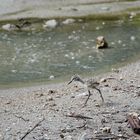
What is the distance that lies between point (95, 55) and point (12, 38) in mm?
3700

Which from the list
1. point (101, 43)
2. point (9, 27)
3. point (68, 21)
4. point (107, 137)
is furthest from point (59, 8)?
point (107, 137)

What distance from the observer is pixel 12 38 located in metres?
17.1

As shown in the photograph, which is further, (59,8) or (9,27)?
(59,8)

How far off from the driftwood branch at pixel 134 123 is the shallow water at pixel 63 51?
13.7ft

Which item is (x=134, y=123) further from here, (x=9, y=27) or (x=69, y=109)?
(x=9, y=27)

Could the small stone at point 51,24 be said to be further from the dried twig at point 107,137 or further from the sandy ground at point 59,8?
the dried twig at point 107,137

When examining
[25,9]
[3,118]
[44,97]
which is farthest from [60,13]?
[3,118]

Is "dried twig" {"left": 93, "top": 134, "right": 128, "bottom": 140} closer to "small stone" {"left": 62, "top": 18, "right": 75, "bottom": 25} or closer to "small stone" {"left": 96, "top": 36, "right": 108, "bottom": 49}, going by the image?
"small stone" {"left": 96, "top": 36, "right": 108, "bottom": 49}

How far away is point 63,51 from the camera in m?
14.9

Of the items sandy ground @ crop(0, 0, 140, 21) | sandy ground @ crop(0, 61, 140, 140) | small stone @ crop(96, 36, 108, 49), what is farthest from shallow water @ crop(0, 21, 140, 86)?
sandy ground @ crop(0, 0, 140, 21)

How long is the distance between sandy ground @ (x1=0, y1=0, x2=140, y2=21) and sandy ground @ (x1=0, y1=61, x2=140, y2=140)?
393 inches

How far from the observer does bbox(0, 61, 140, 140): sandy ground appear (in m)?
7.80

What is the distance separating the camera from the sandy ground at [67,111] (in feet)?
25.6

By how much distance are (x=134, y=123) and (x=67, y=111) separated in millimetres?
1325
